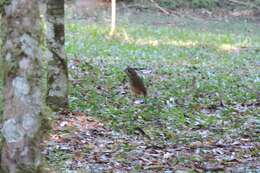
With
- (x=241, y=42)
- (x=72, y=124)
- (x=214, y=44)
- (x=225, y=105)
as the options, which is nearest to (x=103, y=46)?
(x=214, y=44)

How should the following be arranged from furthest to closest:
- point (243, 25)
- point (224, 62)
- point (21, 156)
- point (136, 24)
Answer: point (243, 25) < point (136, 24) < point (224, 62) < point (21, 156)

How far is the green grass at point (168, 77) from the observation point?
872 cm

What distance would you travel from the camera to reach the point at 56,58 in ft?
28.0

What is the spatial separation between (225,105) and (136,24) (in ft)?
50.4

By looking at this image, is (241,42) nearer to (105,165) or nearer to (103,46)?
(103,46)

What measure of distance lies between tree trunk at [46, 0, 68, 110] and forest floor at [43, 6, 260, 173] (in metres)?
0.24

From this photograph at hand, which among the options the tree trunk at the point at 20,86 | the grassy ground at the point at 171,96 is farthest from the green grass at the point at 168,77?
the tree trunk at the point at 20,86

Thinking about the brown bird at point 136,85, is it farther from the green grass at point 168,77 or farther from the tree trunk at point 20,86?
the tree trunk at point 20,86

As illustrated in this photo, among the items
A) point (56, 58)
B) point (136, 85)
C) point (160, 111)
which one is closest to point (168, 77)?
point (136, 85)

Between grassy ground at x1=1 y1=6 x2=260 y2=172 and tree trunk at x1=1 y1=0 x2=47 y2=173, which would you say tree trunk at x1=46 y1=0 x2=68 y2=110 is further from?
tree trunk at x1=1 y1=0 x2=47 y2=173

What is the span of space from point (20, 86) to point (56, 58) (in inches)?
157

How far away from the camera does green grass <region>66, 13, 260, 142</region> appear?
8719 millimetres

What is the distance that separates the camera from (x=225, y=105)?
990 cm

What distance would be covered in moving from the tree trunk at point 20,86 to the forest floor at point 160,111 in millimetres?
1443
